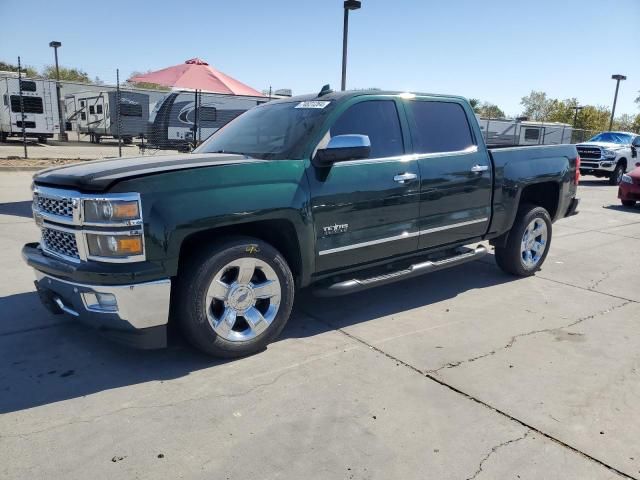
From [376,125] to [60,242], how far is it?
2656 millimetres

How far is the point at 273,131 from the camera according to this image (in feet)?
14.6

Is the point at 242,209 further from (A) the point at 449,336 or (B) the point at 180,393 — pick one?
(A) the point at 449,336

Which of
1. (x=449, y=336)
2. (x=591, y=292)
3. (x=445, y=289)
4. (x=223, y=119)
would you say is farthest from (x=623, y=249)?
(x=223, y=119)

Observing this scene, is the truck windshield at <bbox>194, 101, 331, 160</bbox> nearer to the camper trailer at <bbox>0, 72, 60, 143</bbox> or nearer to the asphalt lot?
the asphalt lot

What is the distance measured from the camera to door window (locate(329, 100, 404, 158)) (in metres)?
4.31

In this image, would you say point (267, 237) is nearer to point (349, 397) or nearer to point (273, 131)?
point (273, 131)

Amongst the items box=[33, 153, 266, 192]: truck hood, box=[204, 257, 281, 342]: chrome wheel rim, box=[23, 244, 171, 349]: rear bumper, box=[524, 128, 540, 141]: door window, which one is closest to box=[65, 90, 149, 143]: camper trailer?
box=[524, 128, 540, 141]: door window

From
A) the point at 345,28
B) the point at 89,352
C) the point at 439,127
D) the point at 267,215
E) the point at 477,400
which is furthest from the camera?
the point at 345,28

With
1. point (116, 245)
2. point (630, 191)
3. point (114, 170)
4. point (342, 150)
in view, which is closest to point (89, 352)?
point (116, 245)

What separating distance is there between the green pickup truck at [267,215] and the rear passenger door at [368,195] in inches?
0.5

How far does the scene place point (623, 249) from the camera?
7.80 metres

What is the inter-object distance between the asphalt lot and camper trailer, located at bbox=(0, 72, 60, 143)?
2335cm

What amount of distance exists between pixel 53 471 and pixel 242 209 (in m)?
1.85

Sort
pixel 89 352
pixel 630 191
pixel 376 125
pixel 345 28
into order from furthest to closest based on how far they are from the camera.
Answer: pixel 345 28, pixel 630 191, pixel 376 125, pixel 89 352
